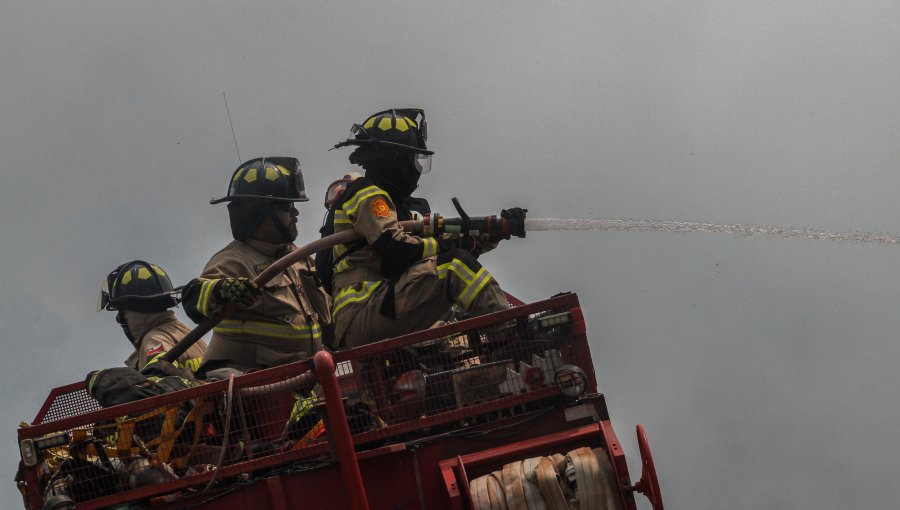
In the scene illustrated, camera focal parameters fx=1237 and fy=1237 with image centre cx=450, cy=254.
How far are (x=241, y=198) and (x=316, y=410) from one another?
2.79 m

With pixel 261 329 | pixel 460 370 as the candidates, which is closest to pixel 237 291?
pixel 261 329

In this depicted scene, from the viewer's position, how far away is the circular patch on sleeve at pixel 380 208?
7.32 metres

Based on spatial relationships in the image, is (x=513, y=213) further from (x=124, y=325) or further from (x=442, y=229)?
(x=124, y=325)

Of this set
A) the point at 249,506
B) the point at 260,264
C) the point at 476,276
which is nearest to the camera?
the point at 249,506

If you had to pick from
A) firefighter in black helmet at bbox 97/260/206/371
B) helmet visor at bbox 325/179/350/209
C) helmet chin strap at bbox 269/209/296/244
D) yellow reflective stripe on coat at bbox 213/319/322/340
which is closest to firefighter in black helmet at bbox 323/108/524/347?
yellow reflective stripe on coat at bbox 213/319/322/340

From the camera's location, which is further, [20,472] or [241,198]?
[241,198]

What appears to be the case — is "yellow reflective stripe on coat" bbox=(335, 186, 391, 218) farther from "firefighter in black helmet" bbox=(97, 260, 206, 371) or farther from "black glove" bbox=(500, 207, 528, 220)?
"firefighter in black helmet" bbox=(97, 260, 206, 371)

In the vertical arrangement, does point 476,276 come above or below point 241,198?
below

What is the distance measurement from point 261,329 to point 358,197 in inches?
46.3

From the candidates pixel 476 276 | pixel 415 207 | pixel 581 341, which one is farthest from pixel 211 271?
pixel 581 341

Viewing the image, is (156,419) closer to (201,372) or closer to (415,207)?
(201,372)

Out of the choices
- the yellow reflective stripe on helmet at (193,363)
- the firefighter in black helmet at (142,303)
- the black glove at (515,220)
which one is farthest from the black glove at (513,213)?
the firefighter in black helmet at (142,303)

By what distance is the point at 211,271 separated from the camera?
26.4 ft

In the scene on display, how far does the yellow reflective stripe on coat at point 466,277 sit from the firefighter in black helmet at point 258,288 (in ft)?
4.10
